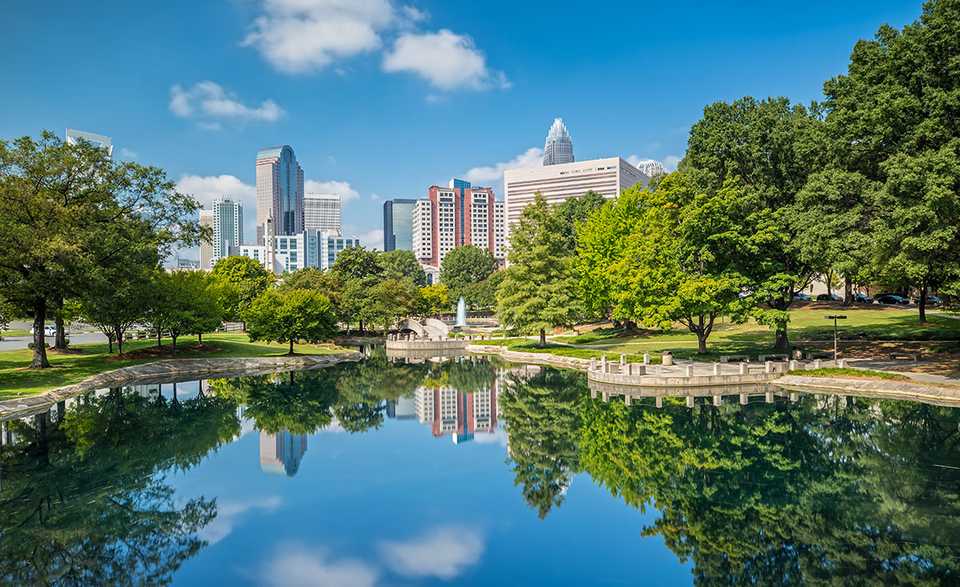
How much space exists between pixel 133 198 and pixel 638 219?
42.3 meters

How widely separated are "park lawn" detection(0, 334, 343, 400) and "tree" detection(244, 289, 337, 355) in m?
1.80

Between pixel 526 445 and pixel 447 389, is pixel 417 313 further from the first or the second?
pixel 526 445

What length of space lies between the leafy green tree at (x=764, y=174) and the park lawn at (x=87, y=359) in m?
36.7

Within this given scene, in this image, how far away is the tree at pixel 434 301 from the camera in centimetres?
8912

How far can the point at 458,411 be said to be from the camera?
28.8 meters

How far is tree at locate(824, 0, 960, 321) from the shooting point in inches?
894

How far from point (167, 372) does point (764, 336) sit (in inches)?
1837

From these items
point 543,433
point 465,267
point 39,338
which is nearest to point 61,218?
point 39,338

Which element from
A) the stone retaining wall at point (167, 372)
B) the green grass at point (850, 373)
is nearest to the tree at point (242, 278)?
the stone retaining wall at point (167, 372)

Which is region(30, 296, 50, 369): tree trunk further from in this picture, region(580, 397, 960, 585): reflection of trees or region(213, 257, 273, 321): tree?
region(580, 397, 960, 585): reflection of trees

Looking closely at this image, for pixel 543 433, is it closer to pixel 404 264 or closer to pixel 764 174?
pixel 764 174

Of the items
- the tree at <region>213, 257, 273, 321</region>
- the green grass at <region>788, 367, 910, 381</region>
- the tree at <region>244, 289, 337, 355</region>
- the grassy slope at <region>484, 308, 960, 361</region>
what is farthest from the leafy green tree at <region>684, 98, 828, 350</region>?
the tree at <region>213, 257, 273, 321</region>

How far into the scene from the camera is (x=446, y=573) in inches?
446

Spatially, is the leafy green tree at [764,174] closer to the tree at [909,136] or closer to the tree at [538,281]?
the tree at [909,136]
